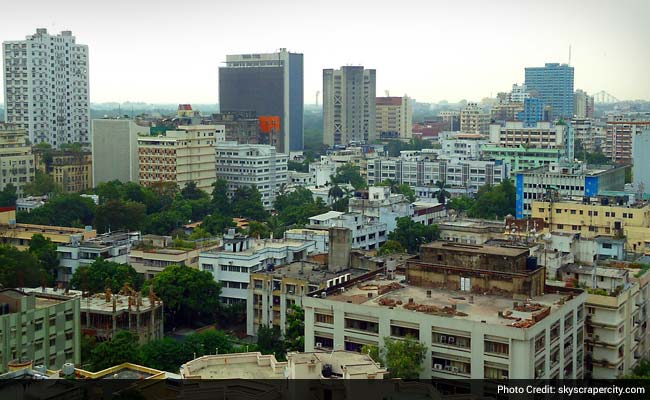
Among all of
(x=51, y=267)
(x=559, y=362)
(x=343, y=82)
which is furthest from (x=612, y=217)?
(x=343, y=82)

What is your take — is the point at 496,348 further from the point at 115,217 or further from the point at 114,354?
the point at 115,217

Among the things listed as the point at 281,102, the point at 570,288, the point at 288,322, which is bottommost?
the point at 288,322

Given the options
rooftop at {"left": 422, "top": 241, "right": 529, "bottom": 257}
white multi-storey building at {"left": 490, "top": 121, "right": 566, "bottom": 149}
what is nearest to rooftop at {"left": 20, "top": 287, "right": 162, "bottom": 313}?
rooftop at {"left": 422, "top": 241, "right": 529, "bottom": 257}

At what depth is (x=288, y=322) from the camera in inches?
344

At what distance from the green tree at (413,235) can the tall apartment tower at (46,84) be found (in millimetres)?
14247

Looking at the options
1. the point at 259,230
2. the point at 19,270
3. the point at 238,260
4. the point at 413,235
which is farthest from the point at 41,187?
the point at 238,260

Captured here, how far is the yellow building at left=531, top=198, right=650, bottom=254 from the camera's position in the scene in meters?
11.7

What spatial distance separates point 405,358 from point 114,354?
8.71 ft

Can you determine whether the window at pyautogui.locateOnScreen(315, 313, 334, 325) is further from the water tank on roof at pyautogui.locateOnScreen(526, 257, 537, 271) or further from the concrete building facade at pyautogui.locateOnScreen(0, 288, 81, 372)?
the concrete building facade at pyautogui.locateOnScreen(0, 288, 81, 372)

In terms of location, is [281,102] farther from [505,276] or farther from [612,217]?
[505,276]

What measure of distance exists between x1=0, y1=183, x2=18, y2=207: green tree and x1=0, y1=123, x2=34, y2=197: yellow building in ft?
1.45

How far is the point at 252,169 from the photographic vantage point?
19.5 metres

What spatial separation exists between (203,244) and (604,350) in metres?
6.34

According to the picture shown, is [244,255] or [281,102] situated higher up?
[281,102]
